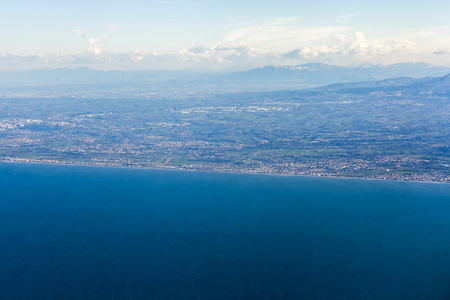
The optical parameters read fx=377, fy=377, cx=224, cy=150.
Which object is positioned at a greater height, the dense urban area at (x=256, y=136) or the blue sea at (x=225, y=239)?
the dense urban area at (x=256, y=136)

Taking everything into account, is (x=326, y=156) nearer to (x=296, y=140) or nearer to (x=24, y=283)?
(x=296, y=140)

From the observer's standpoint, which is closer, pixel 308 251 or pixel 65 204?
pixel 308 251

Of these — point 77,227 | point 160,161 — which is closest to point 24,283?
point 77,227

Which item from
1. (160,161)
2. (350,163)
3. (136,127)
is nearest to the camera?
(350,163)

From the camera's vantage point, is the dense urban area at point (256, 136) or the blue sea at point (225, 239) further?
the dense urban area at point (256, 136)
